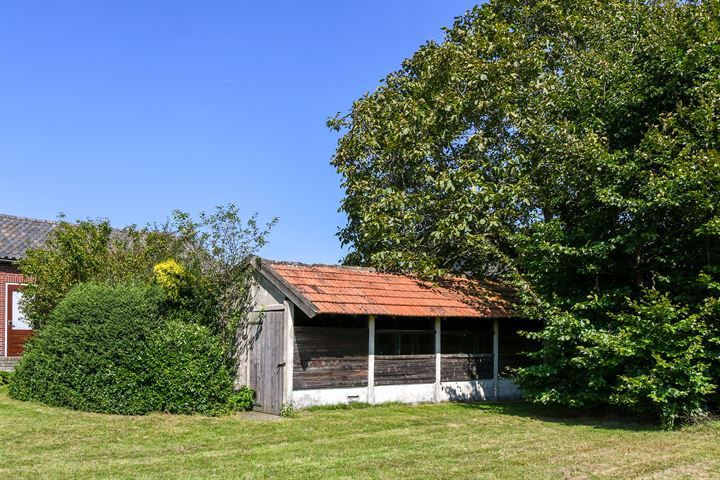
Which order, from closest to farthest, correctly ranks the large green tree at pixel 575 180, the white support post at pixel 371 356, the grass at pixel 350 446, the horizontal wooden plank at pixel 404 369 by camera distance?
1. the grass at pixel 350 446
2. the large green tree at pixel 575 180
3. the white support post at pixel 371 356
4. the horizontal wooden plank at pixel 404 369

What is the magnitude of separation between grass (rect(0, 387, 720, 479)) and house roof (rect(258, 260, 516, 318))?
239 centimetres

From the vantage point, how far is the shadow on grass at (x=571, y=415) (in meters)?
14.1

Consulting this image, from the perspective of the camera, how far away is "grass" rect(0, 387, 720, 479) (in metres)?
9.40

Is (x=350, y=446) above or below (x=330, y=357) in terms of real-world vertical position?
below

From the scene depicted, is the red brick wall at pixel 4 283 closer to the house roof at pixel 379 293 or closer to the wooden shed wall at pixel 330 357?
the house roof at pixel 379 293

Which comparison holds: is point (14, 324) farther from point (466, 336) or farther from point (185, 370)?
point (466, 336)

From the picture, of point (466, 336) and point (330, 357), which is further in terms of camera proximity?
point (466, 336)

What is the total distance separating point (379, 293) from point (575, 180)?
5.26 meters

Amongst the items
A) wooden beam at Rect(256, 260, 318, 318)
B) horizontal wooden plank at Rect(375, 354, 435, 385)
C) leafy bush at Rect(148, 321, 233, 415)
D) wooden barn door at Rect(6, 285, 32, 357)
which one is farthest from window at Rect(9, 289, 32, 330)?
→ horizontal wooden plank at Rect(375, 354, 435, 385)

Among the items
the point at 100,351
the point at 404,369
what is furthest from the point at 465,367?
the point at 100,351

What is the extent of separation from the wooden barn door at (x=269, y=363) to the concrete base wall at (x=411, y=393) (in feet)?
1.62

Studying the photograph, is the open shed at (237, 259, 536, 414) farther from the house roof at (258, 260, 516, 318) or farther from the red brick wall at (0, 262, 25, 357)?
the red brick wall at (0, 262, 25, 357)

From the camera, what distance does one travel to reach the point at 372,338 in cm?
1648

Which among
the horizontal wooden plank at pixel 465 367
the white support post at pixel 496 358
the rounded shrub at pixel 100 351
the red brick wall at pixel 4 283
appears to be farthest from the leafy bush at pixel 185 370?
the red brick wall at pixel 4 283
